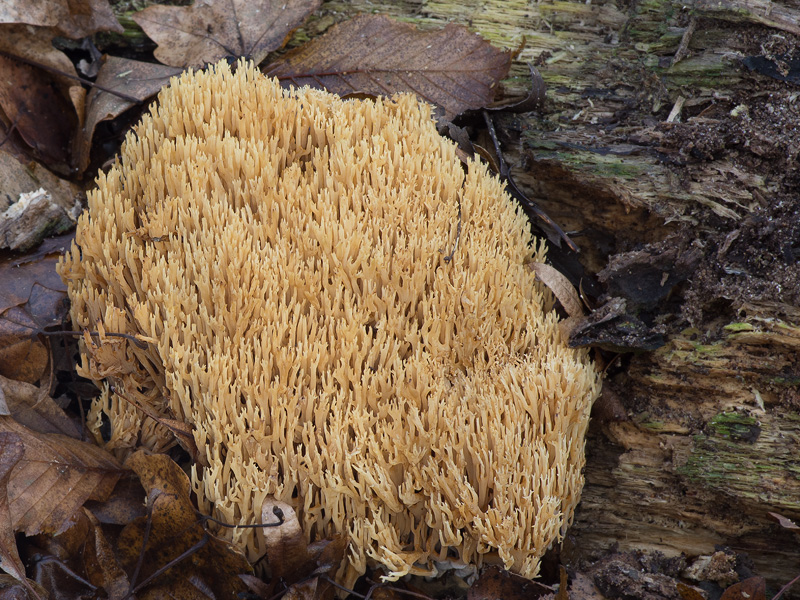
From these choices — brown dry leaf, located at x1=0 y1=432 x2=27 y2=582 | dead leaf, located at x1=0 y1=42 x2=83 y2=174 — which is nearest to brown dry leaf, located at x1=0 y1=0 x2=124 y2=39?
dead leaf, located at x1=0 y1=42 x2=83 y2=174

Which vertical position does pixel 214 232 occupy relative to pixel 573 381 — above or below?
above

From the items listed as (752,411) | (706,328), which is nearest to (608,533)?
(752,411)

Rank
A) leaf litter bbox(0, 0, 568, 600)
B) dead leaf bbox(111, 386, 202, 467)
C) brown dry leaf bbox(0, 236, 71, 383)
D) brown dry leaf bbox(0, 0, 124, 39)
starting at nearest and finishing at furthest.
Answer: leaf litter bbox(0, 0, 568, 600) → dead leaf bbox(111, 386, 202, 467) → brown dry leaf bbox(0, 236, 71, 383) → brown dry leaf bbox(0, 0, 124, 39)

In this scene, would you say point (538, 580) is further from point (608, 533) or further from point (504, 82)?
point (504, 82)

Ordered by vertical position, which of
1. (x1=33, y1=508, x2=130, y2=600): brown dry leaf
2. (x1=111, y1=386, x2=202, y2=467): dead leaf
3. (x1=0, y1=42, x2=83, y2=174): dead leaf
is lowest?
(x1=33, y1=508, x2=130, y2=600): brown dry leaf

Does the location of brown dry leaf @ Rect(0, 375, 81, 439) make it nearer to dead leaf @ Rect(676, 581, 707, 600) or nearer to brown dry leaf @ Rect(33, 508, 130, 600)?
brown dry leaf @ Rect(33, 508, 130, 600)

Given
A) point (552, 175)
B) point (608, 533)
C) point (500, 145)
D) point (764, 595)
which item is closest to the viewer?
point (764, 595)

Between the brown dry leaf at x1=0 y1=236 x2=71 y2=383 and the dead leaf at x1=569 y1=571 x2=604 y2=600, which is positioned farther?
the brown dry leaf at x1=0 y1=236 x2=71 y2=383
